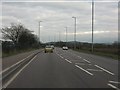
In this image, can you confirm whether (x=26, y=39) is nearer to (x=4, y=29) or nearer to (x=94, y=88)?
(x=4, y=29)

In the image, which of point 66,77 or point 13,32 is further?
point 13,32

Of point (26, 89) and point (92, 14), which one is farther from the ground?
point (92, 14)

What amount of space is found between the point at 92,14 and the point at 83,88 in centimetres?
5062

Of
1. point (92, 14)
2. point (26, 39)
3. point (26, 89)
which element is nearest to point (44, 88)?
point (26, 89)

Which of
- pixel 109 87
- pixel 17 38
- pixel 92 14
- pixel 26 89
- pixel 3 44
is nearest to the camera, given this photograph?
pixel 26 89

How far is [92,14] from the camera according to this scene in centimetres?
6219

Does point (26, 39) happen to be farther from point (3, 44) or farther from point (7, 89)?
point (7, 89)

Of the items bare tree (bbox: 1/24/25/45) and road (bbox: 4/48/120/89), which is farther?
bare tree (bbox: 1/24/25/45)

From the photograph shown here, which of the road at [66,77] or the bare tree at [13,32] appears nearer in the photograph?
the road at [66,77]

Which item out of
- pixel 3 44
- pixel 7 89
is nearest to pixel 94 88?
pixel 7 89

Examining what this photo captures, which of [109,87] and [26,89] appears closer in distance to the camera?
[26,89]

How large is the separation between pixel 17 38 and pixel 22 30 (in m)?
6.27

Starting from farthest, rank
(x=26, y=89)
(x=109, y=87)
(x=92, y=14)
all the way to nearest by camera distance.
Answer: (x=92, y=14) < (x=109, y=87) < (x=26, y=89)

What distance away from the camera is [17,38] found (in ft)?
308
